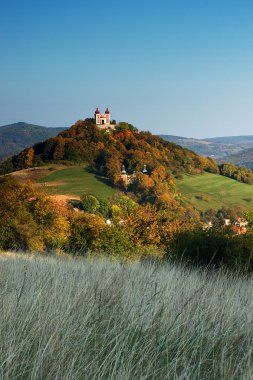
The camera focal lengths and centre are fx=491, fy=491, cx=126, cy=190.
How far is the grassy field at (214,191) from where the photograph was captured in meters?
86.7

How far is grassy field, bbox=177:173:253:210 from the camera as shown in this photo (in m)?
86.7

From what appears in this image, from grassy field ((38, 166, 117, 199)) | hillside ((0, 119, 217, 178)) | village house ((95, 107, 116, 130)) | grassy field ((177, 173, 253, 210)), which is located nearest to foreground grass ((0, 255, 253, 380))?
grassy field ((38, 166, 117, 199))

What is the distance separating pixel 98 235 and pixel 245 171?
93746mm

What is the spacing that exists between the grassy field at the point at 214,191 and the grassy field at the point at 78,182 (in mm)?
15097

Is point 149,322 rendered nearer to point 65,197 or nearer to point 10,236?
point 10,236

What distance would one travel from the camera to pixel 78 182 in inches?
3339

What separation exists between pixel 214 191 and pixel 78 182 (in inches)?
1075

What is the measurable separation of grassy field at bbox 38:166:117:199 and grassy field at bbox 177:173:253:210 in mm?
15097

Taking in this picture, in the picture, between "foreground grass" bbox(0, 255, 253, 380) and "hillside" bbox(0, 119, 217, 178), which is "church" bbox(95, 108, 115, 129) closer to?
"hillside" bbox(0, 119, 217, 178)

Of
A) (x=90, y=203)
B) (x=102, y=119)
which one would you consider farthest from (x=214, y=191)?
(x=102, y=119)

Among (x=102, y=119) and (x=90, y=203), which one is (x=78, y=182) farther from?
(x=102, y=119)

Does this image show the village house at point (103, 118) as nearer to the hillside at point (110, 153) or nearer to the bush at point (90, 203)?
the hillside at point (110, 153)

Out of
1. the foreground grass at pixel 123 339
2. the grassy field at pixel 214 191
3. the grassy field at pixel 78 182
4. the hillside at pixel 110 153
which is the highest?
the foreground grass at pixel 123 339

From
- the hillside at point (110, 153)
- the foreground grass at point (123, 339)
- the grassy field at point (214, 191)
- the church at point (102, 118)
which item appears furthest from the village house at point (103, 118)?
the foreground grass at point (123, 339)
